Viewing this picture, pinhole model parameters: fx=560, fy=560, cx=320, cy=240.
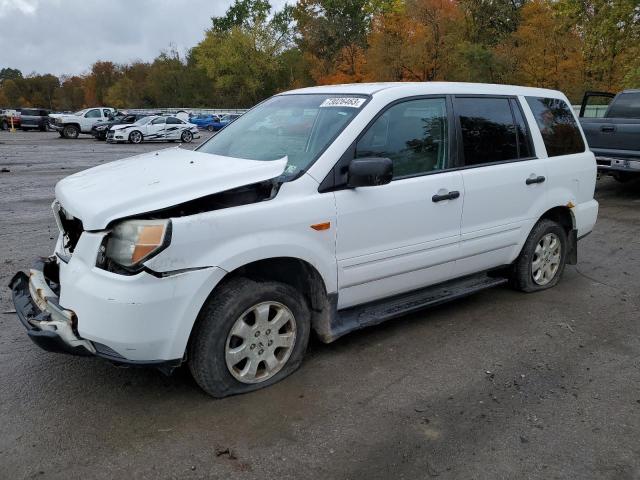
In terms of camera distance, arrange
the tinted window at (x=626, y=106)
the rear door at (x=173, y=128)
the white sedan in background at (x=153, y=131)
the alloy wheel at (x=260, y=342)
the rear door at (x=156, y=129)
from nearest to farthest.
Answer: the alloy wheel at (x=260, y=342) < the tinted window at (x=626, y=106) < the white sedan in background at (x=153, y=131) < the rear door at (x=156, y=129) < the rear door at (x=173, y=128)

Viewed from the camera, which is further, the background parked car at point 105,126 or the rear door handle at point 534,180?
the background parked car at point 105,126

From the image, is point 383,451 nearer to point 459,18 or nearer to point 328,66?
point 459,18

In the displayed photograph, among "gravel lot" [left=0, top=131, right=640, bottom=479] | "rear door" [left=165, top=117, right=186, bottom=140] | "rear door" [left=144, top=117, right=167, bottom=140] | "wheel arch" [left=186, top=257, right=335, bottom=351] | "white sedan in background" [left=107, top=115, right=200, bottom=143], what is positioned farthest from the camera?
"rear door" [left=165, top=117, right=186, bottom=140]

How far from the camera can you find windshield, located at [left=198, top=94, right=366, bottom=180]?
3.69m

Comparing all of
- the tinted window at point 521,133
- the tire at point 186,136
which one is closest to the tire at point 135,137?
the tire at point 186,136

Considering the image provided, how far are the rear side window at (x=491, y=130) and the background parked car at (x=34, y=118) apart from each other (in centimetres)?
4099

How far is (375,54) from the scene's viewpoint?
148 feet

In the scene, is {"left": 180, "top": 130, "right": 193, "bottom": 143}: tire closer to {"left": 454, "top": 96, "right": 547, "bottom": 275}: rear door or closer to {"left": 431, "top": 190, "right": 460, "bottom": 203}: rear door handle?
{"left": 454, "top": 96, "right": 547, "bottom": 275}: rear door

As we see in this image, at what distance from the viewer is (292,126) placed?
4023mm

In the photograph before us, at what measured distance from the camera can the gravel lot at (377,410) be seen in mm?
2756

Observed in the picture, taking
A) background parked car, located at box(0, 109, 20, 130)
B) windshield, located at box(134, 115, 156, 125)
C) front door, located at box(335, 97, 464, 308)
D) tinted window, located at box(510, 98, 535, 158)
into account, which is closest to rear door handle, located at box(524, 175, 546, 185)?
tinted window, located at box(510, 98, 535, 158)

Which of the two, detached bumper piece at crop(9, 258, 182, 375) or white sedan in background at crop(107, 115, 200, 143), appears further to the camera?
white sedan in background at crop(107, 115, 200, 143)

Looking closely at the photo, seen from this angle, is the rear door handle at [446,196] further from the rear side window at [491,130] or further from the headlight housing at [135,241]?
the headlight housing at [135,241]

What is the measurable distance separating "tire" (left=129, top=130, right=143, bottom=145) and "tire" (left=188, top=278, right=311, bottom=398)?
26.8 meters
